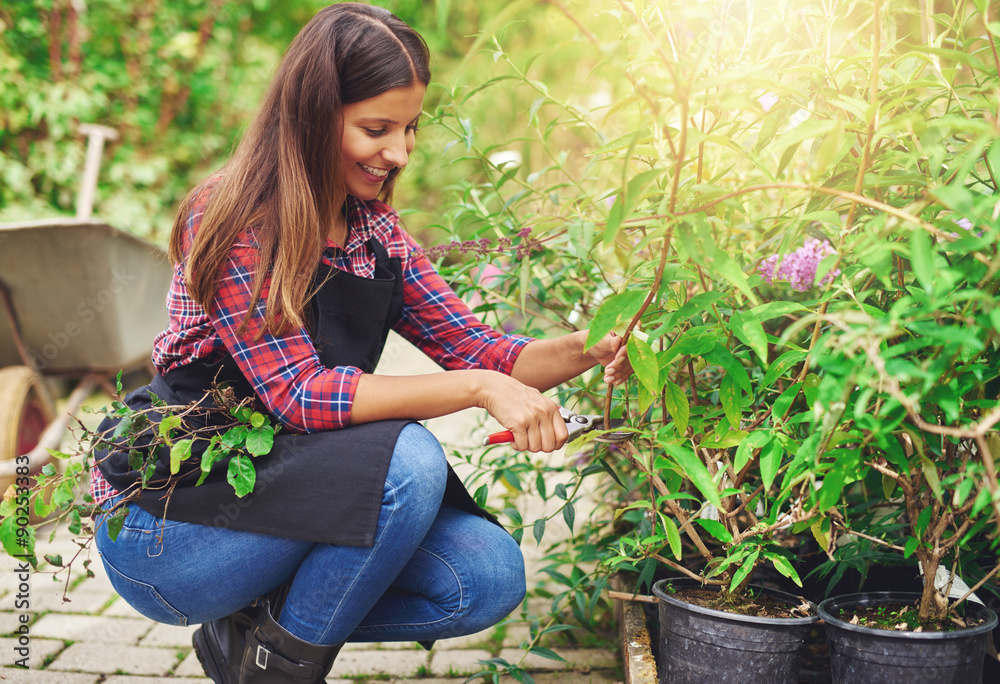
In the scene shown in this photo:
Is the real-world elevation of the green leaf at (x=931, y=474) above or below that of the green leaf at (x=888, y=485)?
above

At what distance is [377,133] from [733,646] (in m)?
1.02

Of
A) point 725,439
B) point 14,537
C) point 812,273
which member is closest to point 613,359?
point 725,439

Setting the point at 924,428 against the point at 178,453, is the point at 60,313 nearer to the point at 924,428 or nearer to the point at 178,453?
the point at 178,453

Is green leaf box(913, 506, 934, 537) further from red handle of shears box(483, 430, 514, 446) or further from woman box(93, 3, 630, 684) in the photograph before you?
red handle of shears box(483, 430, 514, 446)

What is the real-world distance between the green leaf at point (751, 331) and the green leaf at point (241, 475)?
2.54 feet

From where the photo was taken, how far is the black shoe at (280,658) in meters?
1.29

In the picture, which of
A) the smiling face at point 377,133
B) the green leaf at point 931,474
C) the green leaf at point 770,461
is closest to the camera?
the green leaf at point 931,474

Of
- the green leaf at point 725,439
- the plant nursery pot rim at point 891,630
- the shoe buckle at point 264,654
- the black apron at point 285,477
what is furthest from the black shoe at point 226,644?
the plant nursery pot rim at point 891,630

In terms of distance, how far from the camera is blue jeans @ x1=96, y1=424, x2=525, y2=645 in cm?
127

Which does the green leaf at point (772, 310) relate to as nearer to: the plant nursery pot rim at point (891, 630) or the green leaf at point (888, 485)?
the green leaf at point (888, 485)

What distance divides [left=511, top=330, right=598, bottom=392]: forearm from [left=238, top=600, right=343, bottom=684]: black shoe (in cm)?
59

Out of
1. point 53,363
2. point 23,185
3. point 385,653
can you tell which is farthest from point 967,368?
point 23,185

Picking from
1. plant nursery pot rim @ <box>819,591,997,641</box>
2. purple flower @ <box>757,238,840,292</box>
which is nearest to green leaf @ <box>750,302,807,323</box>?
plant nursery pot rim @ <box>819,591,997,641</box>

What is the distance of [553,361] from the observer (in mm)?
1457
